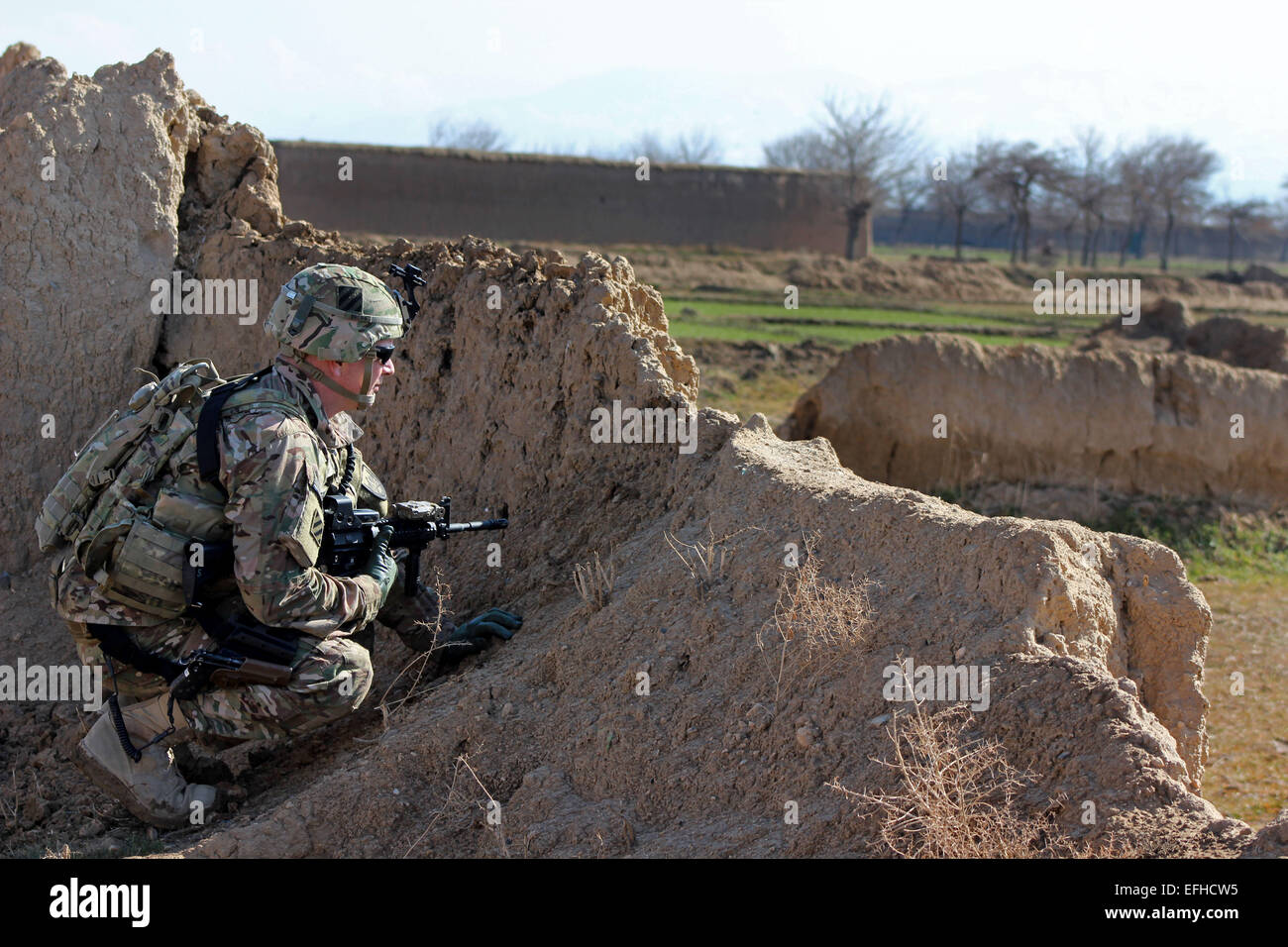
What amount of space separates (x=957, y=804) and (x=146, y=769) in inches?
111

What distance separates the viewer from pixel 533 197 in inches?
1325

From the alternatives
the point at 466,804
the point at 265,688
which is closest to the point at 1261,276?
the point at 466,804

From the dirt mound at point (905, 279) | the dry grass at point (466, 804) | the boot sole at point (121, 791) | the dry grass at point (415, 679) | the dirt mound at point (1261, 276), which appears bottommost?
the boot sole at point (121, 791)

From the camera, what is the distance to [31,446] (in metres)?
5.96

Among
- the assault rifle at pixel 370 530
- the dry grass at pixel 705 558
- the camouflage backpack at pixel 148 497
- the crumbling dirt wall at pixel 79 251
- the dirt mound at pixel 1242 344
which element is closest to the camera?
the camouflage backpack at pixel 148 497

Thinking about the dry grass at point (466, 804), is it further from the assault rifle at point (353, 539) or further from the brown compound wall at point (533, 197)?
the brown compound wall at point (533, 197)

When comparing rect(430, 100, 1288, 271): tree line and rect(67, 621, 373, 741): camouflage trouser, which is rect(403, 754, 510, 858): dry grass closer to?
rect(67, 621, 373, 741): camouflage trouser

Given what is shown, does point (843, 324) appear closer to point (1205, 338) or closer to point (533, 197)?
point (1205, 338)

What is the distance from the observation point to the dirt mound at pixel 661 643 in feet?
11.5

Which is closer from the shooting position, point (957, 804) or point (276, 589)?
point (957, 804)

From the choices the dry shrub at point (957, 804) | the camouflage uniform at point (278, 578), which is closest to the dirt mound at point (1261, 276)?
the dry shrub at point (957, 804)

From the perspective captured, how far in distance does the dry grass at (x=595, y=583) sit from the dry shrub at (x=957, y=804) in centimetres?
127

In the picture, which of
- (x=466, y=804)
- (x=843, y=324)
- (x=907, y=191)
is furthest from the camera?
(x=907, y=191)

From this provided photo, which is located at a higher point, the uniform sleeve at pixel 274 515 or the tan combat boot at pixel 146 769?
the uniform sleeve at pixel 274 515
